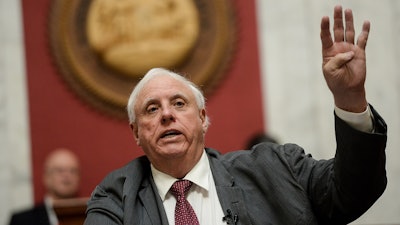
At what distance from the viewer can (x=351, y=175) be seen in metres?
2.51

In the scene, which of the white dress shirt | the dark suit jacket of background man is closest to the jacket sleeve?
the white dress shirt

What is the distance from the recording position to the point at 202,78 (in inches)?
224

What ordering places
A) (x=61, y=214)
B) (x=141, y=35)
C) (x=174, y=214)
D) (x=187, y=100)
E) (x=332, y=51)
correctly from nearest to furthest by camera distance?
(x=332, y=51), (x=174, y=214), (x=187, y=100), (x=61, y=214), (x=141, y=35)

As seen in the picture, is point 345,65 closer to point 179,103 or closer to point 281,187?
point 281,187

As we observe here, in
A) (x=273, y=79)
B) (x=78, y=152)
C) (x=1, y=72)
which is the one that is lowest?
(x=78, y=152)

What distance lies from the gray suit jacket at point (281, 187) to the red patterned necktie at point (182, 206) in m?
0.08

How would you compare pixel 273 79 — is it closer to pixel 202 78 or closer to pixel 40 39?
pixel 202 78

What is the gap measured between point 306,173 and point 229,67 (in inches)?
120

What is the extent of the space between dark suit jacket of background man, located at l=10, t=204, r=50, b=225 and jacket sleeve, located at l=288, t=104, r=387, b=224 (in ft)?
8.08

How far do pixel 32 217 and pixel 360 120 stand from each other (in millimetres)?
2897

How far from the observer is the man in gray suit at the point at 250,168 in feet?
8.27

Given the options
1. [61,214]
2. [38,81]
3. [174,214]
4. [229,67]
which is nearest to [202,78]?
[229,67]

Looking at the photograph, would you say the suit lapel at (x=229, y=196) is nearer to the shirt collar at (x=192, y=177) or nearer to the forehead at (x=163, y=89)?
the shirt collar at (x=192, y=177)

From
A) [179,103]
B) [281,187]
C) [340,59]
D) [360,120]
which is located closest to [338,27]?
[340,59]
